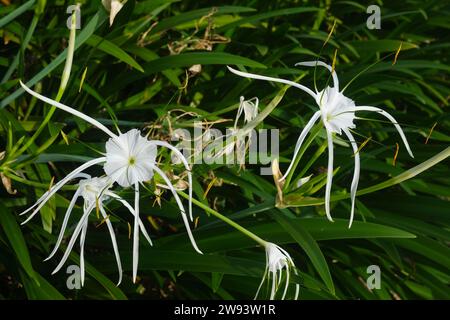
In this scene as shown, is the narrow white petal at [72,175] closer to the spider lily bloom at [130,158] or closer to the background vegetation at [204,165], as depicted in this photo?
the spider lily bloom at [130,158]

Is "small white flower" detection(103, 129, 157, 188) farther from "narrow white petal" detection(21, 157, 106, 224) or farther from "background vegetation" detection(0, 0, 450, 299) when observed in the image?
"background vegetation" detection(0, 0, 450, 299)

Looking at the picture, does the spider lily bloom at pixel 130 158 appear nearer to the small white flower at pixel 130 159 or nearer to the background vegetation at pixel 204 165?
the small white flower at pixel 130 159

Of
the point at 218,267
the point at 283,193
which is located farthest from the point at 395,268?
the point at 283,193

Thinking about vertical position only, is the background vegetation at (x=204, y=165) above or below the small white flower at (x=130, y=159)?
above

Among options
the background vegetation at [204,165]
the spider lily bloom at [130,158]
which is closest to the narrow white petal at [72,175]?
the spider lily bloom at [130,158]

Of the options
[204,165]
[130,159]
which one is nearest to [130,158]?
[130,159]

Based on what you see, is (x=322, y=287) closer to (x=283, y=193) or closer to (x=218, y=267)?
(x=218, y=267)

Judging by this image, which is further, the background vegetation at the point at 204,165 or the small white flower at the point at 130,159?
the background vegetation at the point at 204,165
